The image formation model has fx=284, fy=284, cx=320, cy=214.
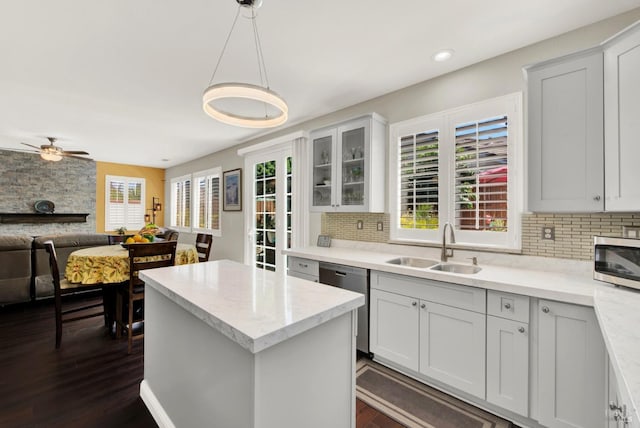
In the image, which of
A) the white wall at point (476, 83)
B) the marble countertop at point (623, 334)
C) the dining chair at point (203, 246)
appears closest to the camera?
the marble countertop at point (623, 334)

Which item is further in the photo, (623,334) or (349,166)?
(349,166)

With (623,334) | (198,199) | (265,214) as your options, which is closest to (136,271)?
(265,214)

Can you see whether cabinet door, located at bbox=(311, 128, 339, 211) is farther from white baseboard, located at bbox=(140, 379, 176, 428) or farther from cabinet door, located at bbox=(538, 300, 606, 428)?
white baseboard, located at bbox=(140, 379, 176, 428)

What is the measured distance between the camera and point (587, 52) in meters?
1.60

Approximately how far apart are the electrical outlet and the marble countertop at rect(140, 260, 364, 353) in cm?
162

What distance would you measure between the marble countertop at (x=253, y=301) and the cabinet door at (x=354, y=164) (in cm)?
144

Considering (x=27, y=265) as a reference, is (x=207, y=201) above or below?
above

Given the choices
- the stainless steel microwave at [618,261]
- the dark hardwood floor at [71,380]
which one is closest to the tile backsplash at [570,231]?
the stainless steel microwave at [618,261]

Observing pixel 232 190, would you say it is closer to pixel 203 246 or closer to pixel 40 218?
pixel 203 246

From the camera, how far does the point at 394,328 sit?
221 centimetres

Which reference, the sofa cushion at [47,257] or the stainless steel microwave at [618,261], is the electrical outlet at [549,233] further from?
the sofa cushion at [47,257]

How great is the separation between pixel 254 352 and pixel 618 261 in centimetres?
192

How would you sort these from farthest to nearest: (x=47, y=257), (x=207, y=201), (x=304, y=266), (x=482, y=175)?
1. (x=207, y=201)
2. (x=47, y=257)
3. (x=304, y=266)
4. (x=482, y=175)

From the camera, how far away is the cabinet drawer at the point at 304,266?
2.80 metres
